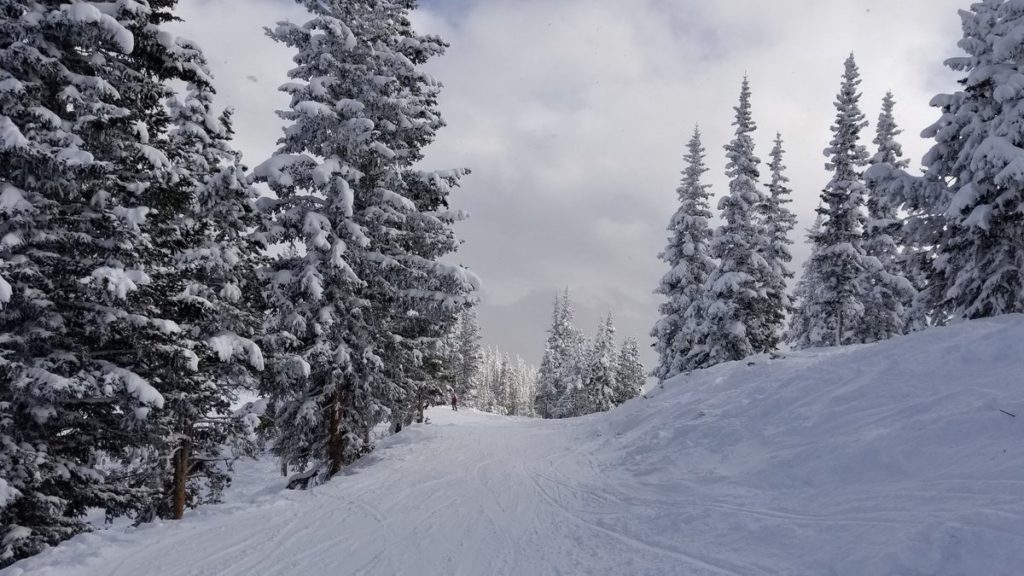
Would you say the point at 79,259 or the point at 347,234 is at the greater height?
the point at 347,234

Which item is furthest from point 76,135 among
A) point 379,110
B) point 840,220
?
point 840,220

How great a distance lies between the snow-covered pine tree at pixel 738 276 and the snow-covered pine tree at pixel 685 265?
2092 millimetres

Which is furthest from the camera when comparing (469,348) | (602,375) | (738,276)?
(469,348)

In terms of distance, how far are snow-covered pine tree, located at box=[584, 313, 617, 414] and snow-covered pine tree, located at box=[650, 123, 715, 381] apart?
1945 cm

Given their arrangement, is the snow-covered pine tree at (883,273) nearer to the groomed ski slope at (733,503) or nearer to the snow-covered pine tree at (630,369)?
the groomed ski slope at (733,503)

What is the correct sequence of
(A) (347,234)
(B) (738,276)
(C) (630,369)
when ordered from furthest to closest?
(C) (630,369)
(B) (738,276)
(A) (347,234)

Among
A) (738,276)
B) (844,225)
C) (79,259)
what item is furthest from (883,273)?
(79,259)

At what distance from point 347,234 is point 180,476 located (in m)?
7.16

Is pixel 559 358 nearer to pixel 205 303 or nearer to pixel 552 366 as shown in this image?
pixel 552 366

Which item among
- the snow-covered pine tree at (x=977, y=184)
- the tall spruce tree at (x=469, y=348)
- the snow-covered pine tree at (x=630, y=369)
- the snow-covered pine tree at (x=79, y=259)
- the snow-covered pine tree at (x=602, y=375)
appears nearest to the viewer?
the snow-covered pine tree at (x=79, y=259)

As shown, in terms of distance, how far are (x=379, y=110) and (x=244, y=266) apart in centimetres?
623

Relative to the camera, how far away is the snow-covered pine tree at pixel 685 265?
29.5m

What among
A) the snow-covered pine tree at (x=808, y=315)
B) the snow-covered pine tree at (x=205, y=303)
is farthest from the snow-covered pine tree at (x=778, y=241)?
the snow-covered pine tree at (x=205, y=303)

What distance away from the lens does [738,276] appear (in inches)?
1005
